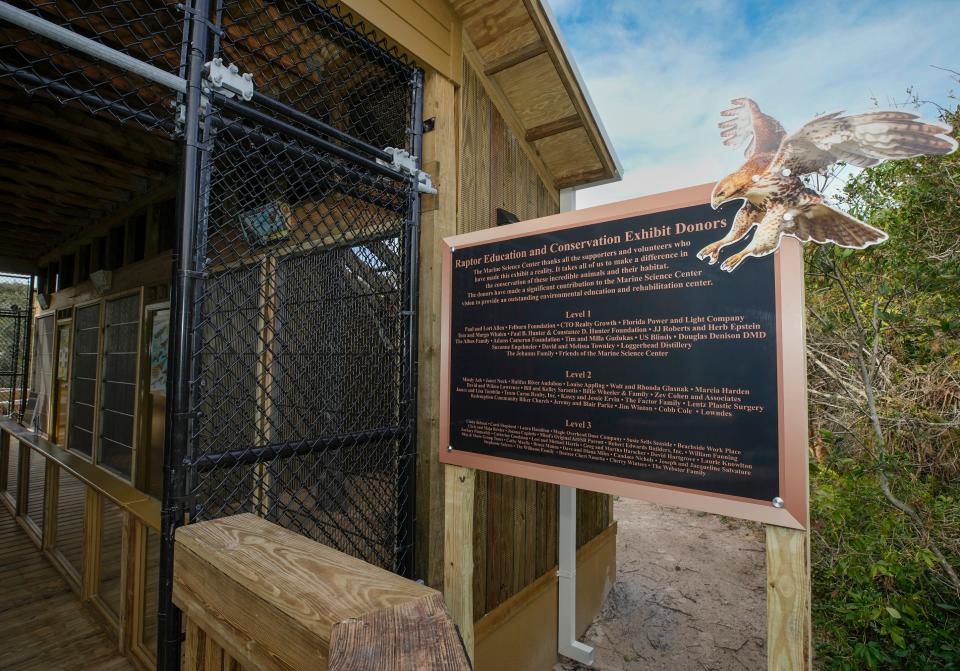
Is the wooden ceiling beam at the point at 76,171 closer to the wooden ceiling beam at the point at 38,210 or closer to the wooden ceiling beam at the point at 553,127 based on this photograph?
the wooden ceiling beam at the point at 38,210

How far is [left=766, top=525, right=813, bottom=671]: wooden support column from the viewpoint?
1213 millimetres

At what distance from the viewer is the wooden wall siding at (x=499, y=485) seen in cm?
272

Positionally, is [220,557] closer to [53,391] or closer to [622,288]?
[622,288]

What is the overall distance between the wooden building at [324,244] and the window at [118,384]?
1.08m

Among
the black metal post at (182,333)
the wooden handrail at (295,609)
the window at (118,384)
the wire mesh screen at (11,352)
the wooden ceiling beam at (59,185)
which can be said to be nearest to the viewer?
the wooden handrail at (295,609)

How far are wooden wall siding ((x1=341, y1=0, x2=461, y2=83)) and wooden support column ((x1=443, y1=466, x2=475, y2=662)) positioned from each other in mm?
2150

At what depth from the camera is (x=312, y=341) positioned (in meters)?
3.06

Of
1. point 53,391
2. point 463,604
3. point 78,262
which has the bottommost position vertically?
point 463,604

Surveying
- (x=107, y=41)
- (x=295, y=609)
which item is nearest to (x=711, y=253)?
(x=295, y=609)

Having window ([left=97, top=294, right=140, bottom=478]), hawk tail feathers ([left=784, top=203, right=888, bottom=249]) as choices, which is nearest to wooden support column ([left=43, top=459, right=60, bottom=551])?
window ([left=97, top=294, right=140, bottom=478])

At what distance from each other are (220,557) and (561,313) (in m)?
1.30

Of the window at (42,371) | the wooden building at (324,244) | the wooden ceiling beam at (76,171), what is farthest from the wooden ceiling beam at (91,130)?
the window at (42,371)

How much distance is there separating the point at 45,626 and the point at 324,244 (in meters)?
3.43

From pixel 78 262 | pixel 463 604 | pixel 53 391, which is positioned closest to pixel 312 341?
pixel 463 604
